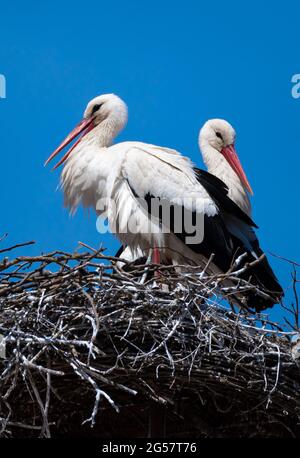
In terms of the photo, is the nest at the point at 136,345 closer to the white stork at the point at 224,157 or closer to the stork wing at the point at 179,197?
the stork wing at the point at 179,197

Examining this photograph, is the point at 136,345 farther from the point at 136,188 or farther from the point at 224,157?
the point at 224,157

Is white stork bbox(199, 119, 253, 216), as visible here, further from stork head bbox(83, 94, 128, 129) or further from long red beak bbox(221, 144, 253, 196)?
stork head bbox(83, 94, 128, 129)

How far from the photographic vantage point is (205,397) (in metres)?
5.16

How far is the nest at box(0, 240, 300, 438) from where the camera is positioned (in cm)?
469

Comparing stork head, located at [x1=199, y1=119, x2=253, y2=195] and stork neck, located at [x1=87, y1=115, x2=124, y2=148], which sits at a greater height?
stork head, located at [x1=199, y1=119, x2=253, y2=195]

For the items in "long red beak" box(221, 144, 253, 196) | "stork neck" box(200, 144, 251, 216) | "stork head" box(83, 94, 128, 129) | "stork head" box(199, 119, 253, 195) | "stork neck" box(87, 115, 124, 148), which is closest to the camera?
"stork neck" box(87, 115, 124, 148)

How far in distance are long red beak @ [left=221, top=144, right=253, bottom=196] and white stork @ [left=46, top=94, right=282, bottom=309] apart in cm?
74

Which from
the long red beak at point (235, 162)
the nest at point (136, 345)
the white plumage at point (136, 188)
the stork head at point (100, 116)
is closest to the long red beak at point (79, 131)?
the stork head at point (100, 116)

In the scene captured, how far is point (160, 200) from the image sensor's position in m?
6.43

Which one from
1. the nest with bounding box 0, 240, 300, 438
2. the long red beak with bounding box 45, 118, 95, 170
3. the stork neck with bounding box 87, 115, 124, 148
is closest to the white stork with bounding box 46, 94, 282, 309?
the stork neck with bounding box 87, 115, 124, 148

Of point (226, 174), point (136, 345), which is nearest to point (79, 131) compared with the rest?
point (226, 174)

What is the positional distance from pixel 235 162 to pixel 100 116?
921mm

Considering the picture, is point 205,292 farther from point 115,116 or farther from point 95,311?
point 115,116
